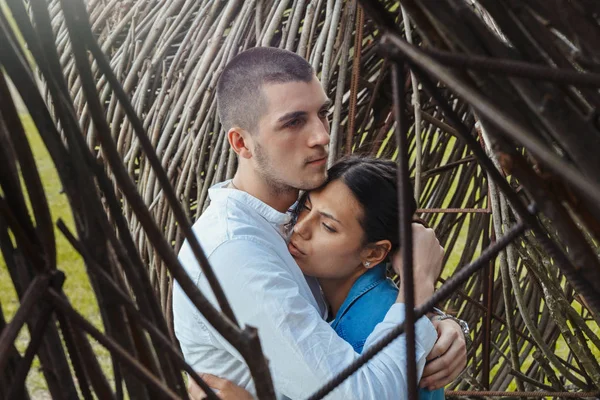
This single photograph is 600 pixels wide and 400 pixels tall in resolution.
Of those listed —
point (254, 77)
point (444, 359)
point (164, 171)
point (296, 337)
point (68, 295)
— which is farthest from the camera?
point (68, 295)

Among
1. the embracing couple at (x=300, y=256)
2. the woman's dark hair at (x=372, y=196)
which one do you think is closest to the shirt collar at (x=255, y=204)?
the embracing couple at (x=300, y=256)

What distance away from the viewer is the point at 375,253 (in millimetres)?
1387

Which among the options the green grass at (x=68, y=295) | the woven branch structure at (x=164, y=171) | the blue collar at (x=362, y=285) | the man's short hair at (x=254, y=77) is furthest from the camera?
the green grass at (x=68, y=295)

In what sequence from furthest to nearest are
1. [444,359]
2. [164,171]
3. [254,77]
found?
[254,77] → [444,359] → [164,171]

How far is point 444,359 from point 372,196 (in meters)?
0.30

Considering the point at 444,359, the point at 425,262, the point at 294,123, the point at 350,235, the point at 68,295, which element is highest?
the point at 68,295

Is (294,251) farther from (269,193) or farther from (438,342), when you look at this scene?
(438,342)

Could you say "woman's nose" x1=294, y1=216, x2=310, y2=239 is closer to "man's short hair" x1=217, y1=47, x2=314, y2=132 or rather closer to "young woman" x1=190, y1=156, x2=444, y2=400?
"young woman" x1=190, y1=156, x2=444, y2=400

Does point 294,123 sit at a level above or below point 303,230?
above

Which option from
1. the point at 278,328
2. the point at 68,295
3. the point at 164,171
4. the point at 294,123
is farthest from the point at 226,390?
the point at 68,295

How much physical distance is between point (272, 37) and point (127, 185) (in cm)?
130

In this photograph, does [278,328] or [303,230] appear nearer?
[278,328]

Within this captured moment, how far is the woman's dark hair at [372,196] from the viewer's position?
1.35m

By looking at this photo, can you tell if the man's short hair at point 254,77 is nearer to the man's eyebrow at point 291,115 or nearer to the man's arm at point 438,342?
the man's eyebrow at point 291,115
